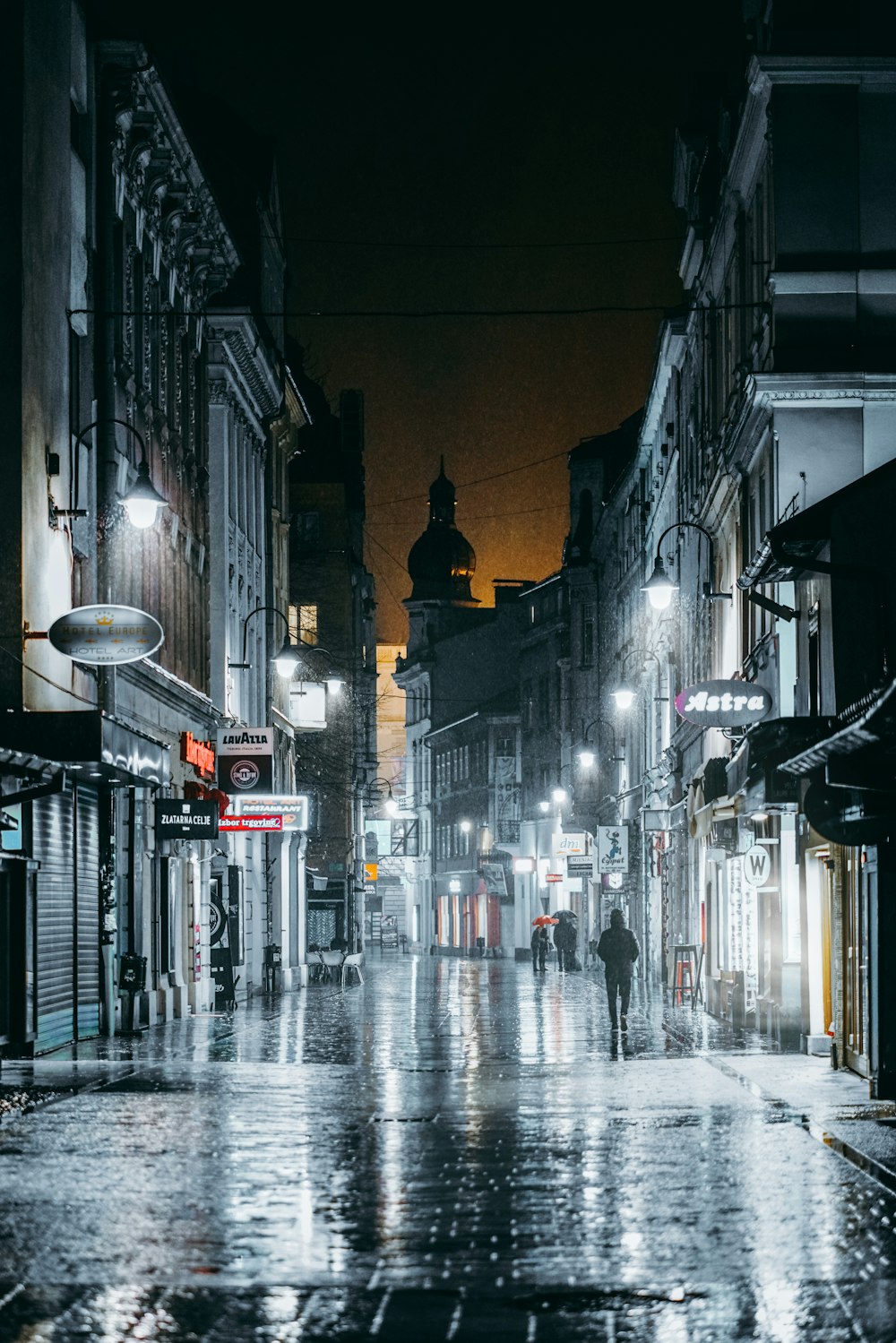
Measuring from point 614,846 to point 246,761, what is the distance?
20986 millimetres

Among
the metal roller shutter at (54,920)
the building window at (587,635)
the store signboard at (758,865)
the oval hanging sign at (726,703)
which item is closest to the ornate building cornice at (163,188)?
the metal roller shutter at (54,920)

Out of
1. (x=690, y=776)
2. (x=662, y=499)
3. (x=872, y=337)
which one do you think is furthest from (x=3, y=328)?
(x=662, y=499)

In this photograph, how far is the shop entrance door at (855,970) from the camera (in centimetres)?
2077

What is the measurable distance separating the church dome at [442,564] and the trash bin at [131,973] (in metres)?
104

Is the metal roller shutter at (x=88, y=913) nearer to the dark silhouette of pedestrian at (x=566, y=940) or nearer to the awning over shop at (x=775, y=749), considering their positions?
the awning over shop at (x=775, y=749)

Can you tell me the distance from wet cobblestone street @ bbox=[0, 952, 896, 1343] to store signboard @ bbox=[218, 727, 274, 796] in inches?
558

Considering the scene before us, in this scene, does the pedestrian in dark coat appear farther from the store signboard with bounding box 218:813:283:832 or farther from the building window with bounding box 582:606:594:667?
the building window with bounding box 582:606:594:667


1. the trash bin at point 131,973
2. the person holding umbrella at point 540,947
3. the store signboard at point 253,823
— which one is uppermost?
the store signboard at point 253,823

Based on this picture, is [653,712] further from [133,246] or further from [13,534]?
[13,534]

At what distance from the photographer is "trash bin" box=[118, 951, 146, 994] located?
99.2 ft

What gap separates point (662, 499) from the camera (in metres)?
51.5

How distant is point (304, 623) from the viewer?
7512 cm

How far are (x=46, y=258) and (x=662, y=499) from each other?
27.3 metres

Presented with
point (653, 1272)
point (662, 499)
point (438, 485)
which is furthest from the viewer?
point (438, 485)
